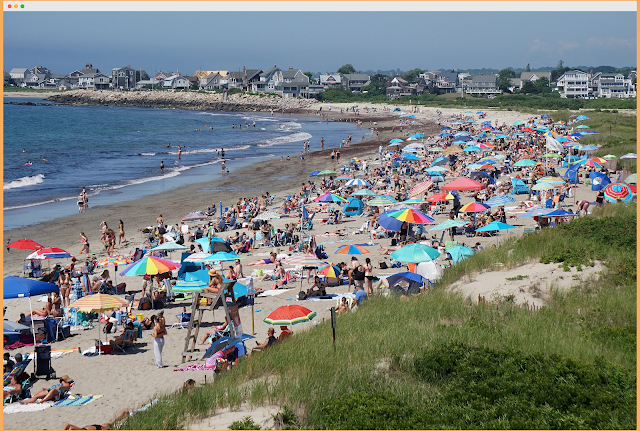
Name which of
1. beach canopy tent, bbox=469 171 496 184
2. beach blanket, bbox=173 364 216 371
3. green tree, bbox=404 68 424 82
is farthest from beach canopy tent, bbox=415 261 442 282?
green tree, bbox=404 68 424 82

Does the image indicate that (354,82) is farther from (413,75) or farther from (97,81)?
(97,81)

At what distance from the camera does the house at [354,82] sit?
157 m

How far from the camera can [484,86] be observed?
146 m

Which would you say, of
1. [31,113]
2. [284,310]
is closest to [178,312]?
[284,310]

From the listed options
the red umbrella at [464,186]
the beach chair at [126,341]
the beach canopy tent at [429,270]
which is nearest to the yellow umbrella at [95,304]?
the beach chair at [126,341]

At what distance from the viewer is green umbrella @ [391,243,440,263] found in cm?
1479

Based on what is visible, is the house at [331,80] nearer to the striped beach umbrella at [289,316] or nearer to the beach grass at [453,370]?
the striped beach umbrella at [289,316]

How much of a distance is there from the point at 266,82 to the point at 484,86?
176 ft

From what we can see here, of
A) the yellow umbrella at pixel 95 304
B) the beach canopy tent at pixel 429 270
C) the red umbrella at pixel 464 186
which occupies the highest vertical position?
the red umbrella at pixel 464 186

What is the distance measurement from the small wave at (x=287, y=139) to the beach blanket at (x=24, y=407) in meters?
51.4

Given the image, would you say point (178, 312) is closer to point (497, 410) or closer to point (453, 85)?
point (497, 410)

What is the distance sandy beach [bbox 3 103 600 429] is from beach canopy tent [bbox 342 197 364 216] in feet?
1.43

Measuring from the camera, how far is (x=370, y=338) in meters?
10.0

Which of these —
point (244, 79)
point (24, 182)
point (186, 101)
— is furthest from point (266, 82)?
point (24, 182)
